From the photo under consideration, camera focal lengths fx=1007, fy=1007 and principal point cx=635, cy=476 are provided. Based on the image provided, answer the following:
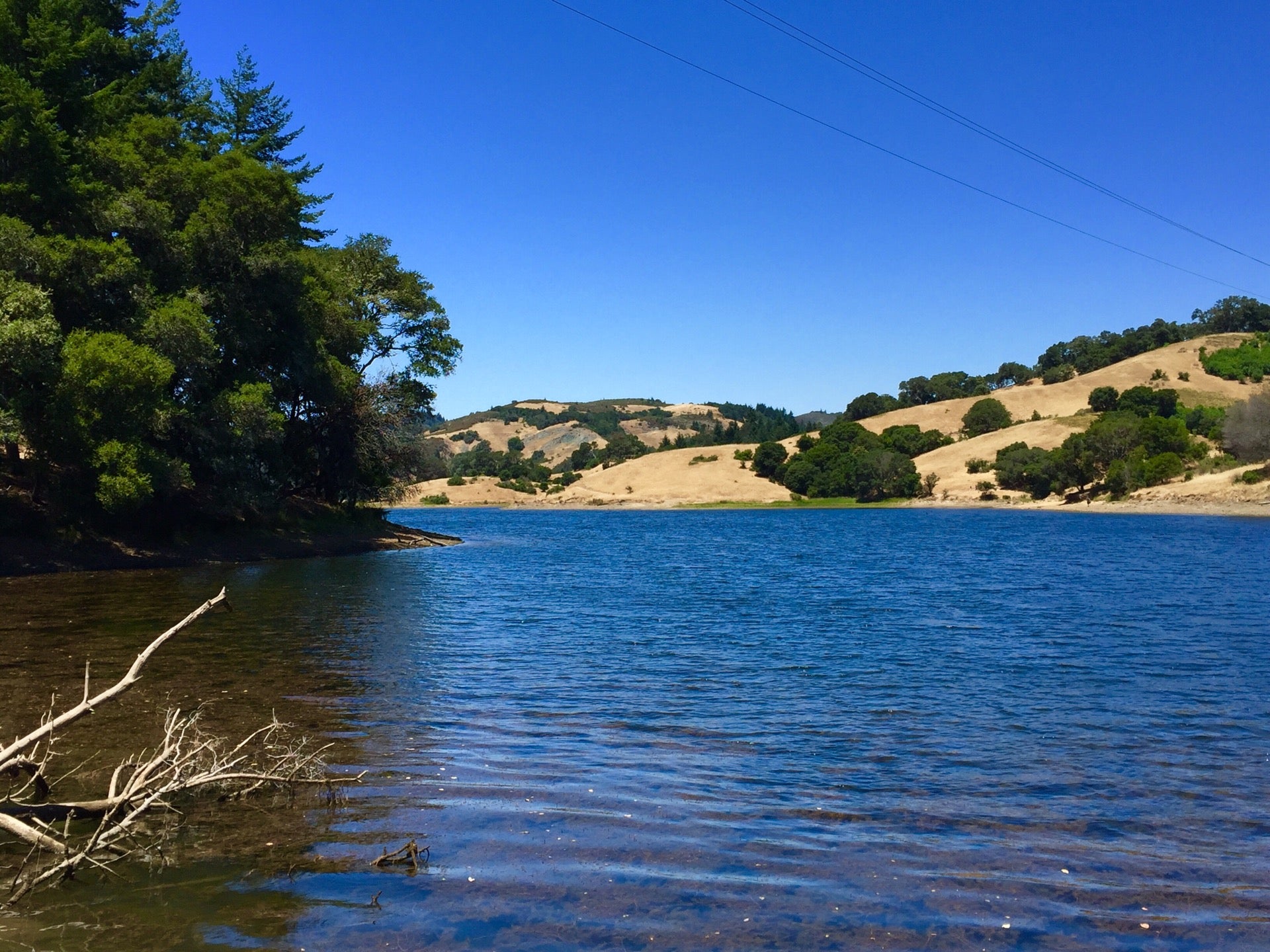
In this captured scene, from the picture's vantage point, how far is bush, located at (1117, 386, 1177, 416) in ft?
419

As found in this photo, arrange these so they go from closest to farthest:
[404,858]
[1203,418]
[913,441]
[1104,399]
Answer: [404,858] → [1203,418] → [1104,399] → [913,441]

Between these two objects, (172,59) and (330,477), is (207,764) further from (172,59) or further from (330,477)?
(172,59)

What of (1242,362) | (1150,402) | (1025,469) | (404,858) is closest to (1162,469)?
(1025,469)

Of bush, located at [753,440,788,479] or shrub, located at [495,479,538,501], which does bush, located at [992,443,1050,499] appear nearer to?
bush, located at [753,440,788,479]

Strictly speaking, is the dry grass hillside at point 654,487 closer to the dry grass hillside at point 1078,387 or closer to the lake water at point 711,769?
the dry grass hillside at point 1078,387

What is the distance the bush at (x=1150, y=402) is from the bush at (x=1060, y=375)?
1835 inches

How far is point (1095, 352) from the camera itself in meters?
185

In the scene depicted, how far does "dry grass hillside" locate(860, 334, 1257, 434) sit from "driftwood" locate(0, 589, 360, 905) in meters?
154

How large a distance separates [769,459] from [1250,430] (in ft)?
233

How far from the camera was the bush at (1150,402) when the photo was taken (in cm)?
12781

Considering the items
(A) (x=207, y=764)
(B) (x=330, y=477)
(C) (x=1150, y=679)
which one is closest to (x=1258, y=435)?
(B) (x=330, y=477)

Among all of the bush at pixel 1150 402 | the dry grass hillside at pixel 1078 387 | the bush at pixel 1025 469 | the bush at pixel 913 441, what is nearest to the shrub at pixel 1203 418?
the bush at pixel 1150 402

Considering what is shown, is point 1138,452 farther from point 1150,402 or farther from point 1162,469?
point 1150,402

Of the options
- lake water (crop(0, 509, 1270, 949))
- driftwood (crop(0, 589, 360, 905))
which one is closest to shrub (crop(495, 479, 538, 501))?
lake water (crop(0, 509, 1270, 949))
